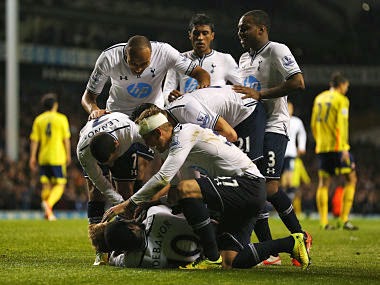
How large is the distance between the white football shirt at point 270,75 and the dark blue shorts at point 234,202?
1.50m

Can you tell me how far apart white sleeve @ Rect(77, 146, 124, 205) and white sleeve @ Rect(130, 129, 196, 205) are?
760 mm

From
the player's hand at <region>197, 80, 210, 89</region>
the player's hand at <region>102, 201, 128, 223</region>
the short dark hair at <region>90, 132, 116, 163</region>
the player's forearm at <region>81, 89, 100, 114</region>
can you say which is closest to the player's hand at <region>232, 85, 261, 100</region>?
the player's hand at <region>197, 80, 210, 89</region>

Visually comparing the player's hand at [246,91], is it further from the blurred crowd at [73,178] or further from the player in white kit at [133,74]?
the blurred crowd at [73,178]

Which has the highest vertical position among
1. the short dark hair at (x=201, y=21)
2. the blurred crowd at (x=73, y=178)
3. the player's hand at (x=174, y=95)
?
the short dark hair at (x=201, y=21)

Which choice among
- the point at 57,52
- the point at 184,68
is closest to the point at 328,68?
the point at 57,52

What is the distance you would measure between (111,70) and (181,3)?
27.6m

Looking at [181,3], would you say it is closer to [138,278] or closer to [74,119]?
[74,119]

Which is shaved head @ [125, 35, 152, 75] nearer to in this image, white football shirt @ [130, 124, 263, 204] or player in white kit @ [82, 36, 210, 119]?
player in white kit @ [82, 36, 210, 119]

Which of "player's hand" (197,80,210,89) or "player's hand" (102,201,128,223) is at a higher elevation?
"player's hand" (197,80,210,89)

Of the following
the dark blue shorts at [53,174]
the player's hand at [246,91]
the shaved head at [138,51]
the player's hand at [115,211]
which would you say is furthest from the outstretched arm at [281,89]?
the dark blue shorts at [53,174]

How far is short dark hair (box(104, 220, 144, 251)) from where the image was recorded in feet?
18.9

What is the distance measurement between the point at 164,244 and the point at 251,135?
1.50 m

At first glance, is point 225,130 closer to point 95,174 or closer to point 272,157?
point 272,157

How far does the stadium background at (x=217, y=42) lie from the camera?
30438 millimetres
